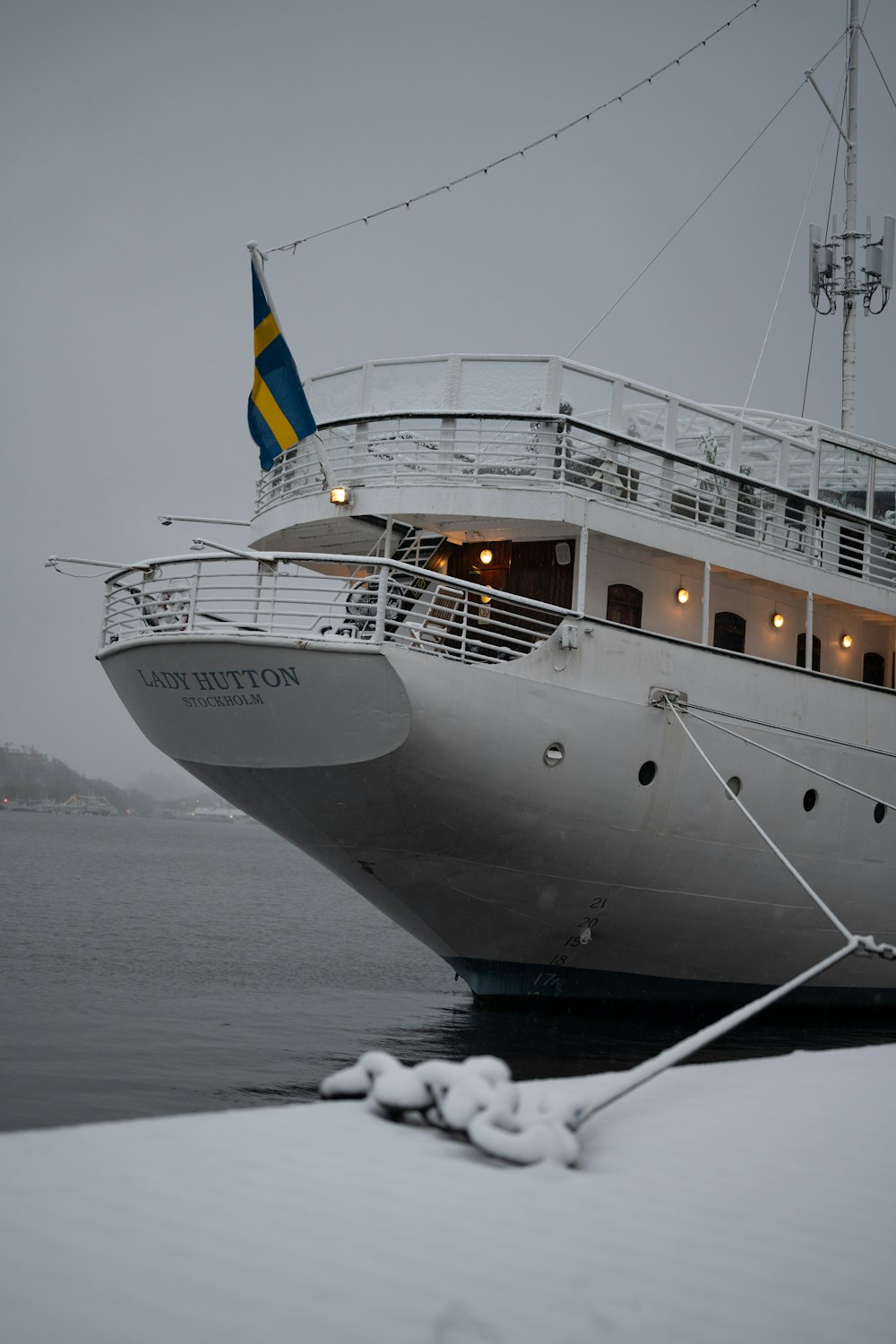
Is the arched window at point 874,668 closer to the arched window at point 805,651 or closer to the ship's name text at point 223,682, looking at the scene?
the arched window at point 805,651

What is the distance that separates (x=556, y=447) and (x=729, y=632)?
12.9ft

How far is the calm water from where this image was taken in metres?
11.8

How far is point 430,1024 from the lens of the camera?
1552 cm

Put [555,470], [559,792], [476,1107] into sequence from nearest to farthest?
[476,1107]
[559,792]
[555,470]

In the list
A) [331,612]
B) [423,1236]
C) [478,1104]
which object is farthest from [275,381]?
[423,1236]

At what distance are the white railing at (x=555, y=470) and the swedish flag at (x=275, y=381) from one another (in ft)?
2.11

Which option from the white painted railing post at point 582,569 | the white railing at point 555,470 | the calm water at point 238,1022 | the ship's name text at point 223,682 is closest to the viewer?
the calm water at point 238,1022

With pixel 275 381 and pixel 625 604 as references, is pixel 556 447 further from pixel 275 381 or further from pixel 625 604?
pixel 275 381

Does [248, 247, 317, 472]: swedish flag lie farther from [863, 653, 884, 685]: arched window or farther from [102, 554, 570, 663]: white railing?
[863, 653, 884, 685]: arched window

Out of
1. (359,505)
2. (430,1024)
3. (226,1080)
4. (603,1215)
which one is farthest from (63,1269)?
(430,1024)

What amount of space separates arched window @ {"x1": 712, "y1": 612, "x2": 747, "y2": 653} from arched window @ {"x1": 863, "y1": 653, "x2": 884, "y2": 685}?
2.66 metres

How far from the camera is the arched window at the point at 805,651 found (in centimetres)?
1739

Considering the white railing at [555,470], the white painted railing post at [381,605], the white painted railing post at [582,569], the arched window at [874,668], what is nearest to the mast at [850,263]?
the arched window at [874,668]

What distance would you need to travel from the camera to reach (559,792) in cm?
1302
